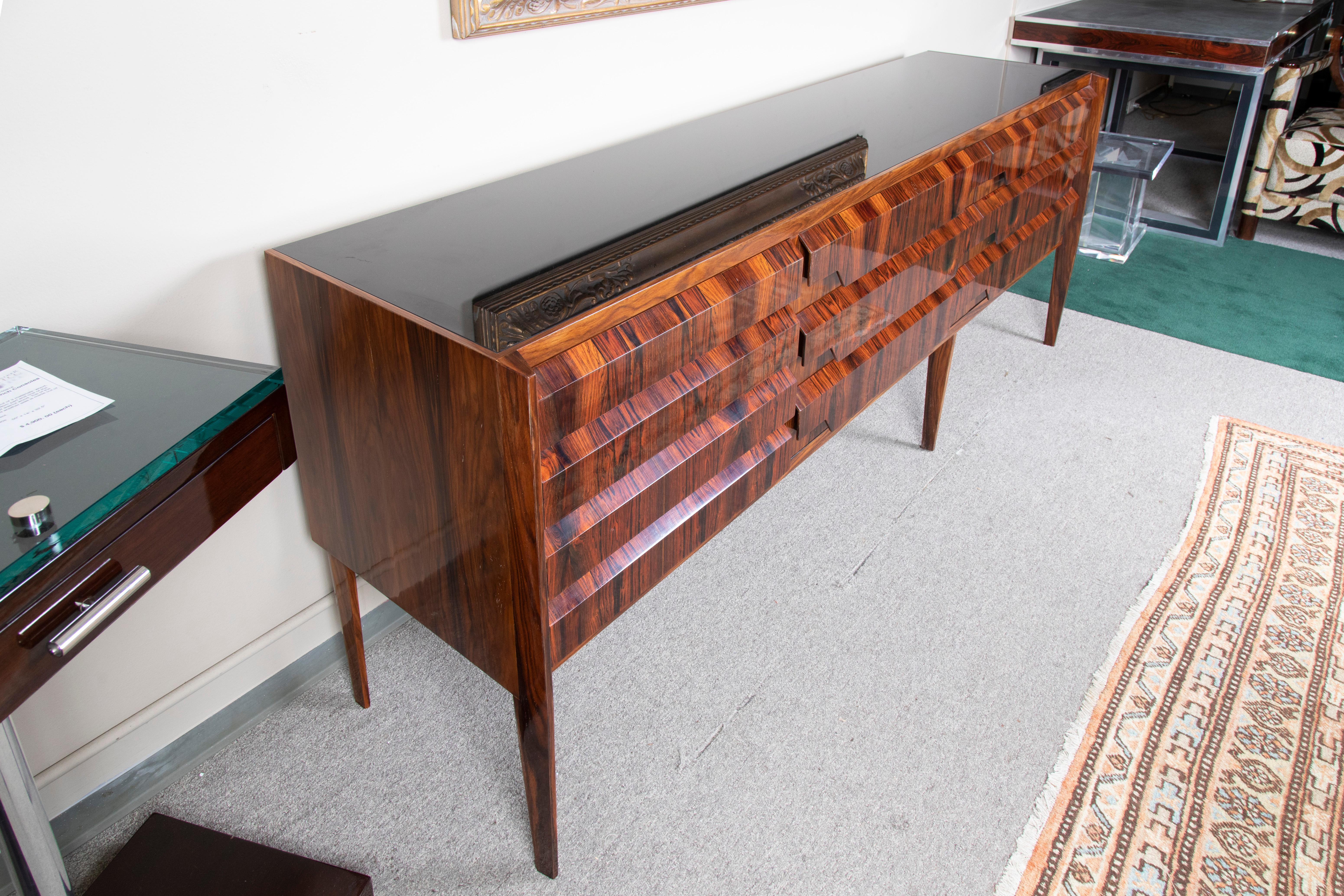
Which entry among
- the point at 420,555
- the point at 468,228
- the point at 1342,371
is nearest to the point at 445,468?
the point at 420,555

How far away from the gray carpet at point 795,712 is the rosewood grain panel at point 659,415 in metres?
0.55

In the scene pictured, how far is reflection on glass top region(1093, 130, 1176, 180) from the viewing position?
281 cm

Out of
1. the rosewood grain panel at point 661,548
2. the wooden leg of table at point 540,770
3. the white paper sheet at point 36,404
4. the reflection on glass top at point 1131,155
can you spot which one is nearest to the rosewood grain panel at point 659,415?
the rosewood grain panel at point 661,548

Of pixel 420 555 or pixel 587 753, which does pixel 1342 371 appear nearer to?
pixel 587 753

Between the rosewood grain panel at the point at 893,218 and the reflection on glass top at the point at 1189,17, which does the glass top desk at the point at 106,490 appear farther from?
the reflection on glass top at the point at 1189,17

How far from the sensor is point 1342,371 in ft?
8.00

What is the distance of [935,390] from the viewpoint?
2018 millimetres

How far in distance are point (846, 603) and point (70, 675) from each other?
1.23 m

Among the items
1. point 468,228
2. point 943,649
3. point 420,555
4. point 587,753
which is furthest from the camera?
point 943,649

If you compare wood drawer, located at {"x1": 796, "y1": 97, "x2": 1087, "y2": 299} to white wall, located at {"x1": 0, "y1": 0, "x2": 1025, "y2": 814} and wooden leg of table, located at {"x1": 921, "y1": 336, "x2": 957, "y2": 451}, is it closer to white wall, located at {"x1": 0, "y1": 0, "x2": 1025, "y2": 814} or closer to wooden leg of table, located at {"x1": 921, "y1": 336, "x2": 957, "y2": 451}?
wooden leg of table, located at {"x1": 921, "y1": 336, "x2": 957, "y2": 451}

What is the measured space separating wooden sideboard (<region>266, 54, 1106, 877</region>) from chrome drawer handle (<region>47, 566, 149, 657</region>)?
0.31 meters

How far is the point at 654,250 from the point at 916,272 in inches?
24.7

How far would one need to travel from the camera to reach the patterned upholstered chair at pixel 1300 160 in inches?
117

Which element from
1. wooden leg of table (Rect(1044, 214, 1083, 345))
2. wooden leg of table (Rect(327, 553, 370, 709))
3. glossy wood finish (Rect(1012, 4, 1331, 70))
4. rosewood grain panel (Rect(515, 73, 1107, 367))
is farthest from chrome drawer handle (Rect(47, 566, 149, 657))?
glossy wood finish (Rect(1012, 4, 1331, 70))
